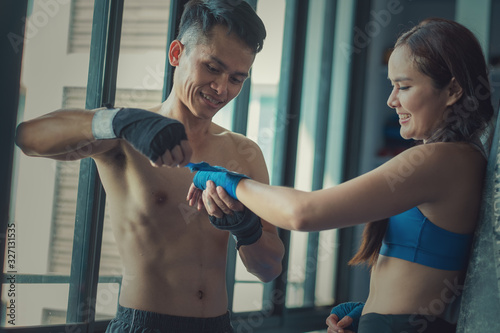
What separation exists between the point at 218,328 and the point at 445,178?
0.72m

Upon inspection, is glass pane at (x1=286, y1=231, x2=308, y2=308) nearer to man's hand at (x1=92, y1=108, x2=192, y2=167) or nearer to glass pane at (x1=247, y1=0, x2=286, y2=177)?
glass pane at (x1=247, y1=0, x2=286, y2=177)

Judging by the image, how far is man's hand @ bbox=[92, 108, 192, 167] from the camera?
1.07 metres

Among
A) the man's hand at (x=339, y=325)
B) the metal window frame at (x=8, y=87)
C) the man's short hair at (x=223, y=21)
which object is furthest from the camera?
the man's short hair at (x=223, y=21)

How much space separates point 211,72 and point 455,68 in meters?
0.65

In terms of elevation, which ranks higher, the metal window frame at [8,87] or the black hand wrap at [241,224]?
the metal window frame at [8,87]

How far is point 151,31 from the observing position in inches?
78.1

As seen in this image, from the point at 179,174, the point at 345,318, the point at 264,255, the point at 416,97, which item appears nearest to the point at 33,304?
the point at 179,174

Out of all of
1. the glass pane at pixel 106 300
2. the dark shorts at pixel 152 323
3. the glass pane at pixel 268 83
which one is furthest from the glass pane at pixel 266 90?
the dark shorts at pixel 152 323

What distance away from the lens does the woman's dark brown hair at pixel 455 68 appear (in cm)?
109

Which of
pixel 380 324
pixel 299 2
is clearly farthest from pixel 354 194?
pixel 299 2

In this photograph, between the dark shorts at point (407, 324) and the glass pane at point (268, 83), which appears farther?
the glass pane at point (268, 83)

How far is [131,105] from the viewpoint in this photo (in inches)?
75.0

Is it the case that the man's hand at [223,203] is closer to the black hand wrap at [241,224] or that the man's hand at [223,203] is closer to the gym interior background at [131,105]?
the black hand wrap at [241,224]

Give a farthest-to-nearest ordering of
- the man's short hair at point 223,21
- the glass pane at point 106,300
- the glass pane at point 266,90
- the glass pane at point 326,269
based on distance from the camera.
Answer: the glass pane at point 326,269, the glass pane at point 266,90, the glass pane at point 106,300, the man's short hair at point 223,21
